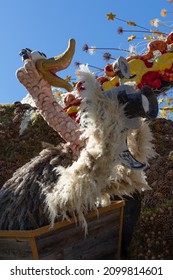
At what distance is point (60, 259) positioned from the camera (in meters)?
2.16

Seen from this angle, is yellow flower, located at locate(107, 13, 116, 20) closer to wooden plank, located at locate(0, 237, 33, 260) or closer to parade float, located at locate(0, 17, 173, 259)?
parade float, located at locate(0, 17, 173, 259)

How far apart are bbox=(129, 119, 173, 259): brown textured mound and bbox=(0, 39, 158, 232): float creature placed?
0.66m

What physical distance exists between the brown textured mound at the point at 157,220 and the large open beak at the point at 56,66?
0.83m

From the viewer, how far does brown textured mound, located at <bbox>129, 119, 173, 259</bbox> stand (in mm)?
3031

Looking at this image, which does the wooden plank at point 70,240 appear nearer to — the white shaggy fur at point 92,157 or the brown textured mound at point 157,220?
the white shaggy fur at point 92,157

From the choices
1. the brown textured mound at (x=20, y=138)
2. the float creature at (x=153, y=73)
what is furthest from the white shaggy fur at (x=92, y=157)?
the brown textured mound at (x=20, y=138)

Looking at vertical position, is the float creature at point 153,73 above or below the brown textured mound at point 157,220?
above

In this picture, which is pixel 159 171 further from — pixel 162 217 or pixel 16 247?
pixel 16 247

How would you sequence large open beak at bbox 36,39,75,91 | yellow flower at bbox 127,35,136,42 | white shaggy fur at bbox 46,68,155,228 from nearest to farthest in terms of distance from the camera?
white shaggy fur at bbox 46,68,155,228 < large open beak at bbox 36,39,75,91 < yellow flower at bbox 127,35,136,42

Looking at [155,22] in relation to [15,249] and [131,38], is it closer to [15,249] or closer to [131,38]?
[131,38]

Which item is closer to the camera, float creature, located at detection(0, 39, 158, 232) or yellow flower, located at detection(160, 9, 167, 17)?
float creature, located at detection(0, 39, 158, 232)

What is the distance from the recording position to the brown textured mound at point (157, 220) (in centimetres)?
303

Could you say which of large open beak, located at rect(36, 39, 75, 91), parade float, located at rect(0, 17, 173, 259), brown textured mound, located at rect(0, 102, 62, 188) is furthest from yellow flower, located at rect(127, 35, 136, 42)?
brown textured mound, located at rect(0, 102, 62, 188)

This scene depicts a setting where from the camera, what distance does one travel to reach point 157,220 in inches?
130
